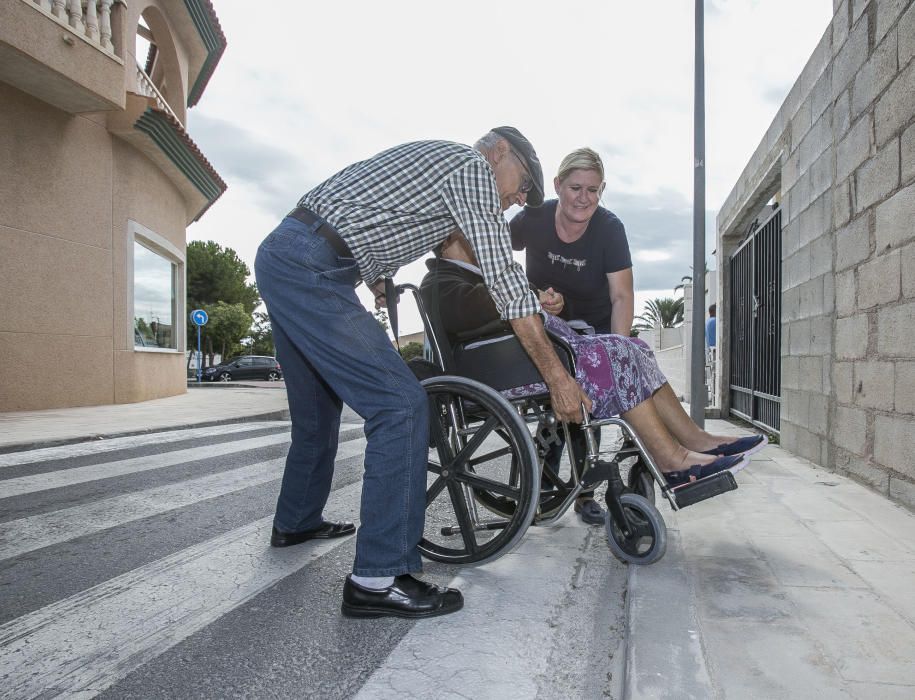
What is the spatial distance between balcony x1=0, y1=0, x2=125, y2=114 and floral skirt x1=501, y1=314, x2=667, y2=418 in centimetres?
1027

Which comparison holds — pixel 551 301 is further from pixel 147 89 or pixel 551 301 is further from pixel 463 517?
pixel 147 89

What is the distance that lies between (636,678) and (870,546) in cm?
167

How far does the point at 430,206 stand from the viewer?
2361 mm

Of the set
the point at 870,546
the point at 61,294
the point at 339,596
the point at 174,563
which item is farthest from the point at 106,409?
the point at 870,546

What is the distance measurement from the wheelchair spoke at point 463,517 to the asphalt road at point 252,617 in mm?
146

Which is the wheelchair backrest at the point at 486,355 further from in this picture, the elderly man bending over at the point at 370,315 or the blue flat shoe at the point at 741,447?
the blue flat shoe at the point at 741,447

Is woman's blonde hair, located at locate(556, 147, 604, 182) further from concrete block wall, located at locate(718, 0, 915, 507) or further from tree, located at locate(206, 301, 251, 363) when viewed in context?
tree, located at locate(206, 301, 251, 363)

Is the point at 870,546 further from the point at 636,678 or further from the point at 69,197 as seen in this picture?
the point at 69,197

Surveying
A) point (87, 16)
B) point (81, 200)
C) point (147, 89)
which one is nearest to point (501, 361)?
A: point (81, 200)

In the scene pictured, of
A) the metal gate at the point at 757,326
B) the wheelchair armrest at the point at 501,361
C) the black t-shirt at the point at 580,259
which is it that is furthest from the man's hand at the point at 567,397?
Answer: the metal gate at the point at 757,326

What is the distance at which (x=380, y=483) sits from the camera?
2.30 metres

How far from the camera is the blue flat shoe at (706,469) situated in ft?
8.90

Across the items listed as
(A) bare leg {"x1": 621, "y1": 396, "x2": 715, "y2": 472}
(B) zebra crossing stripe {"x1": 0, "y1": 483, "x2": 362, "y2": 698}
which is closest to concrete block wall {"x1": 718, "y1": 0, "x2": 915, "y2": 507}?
(A) bare leg {"x1": 621, "y1": 396, "x2": 715, "y2": 472}

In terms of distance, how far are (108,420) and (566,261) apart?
758 centimetres
